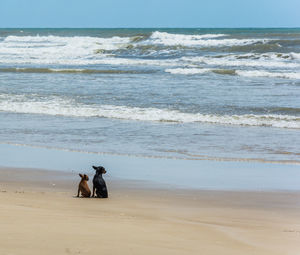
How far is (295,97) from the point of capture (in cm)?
1664

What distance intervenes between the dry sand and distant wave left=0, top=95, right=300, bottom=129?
17.9ft

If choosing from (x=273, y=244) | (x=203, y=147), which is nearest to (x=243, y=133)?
(x=203, y=147)

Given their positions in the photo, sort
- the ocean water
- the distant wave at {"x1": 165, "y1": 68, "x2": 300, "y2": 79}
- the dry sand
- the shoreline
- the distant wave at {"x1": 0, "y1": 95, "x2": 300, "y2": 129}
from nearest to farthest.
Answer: the dry sand → the shoreline → the ocean water → the distant wave at {"x1": 0, "y1": 95, "x2": 300, "y2": 129} → the distant wave at {"x1": 165, "y1": 68, "x2": 300, "y2": 79}

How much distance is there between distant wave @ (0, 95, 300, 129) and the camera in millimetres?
12898

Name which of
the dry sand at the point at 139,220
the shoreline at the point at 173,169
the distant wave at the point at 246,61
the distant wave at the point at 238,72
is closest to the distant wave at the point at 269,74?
the distant wave at the point at 238,72

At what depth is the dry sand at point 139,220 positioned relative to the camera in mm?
4312

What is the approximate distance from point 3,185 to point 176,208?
2.37 meters

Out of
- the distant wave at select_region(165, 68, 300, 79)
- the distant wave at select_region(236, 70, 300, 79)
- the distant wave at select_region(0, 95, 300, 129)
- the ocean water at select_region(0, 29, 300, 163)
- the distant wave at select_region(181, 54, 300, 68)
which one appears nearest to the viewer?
the ocean water at select_region(0, 29, 300, 163)

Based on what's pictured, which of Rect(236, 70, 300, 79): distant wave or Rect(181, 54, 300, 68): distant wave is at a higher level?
Rect(181, 54, 300, 68): distant wave

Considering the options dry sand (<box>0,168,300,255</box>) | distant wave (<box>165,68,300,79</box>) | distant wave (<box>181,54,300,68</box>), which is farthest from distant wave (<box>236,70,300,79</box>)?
dry sand (<box>0,168,300,255</box>)

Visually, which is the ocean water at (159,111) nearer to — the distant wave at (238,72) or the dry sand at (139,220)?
the distant wave at (238,72)

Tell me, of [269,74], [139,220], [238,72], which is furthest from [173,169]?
[238,72]

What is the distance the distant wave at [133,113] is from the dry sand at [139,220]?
547 centimetres

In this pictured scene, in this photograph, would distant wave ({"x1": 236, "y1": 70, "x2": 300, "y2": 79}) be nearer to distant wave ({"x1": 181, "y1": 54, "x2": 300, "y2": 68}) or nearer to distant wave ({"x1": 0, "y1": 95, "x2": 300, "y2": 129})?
distant wave ({"x1": 181, "y1": 54, "x2": 300, "y2": 68})
